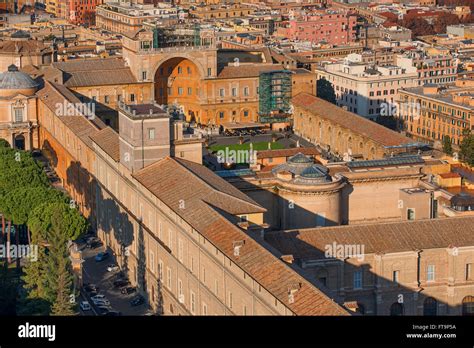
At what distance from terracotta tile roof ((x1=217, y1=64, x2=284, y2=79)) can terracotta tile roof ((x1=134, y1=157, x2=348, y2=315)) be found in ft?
156

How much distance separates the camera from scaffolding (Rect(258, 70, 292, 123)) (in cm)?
12681

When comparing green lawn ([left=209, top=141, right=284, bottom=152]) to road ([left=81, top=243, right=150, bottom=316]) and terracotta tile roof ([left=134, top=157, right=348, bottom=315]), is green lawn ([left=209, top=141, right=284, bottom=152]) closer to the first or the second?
road ([left=81, top=243, right=150, bottom=316])

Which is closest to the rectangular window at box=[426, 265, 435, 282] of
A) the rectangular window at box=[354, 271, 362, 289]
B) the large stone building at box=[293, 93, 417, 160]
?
the rectangular window at box=[354, 271, 362, 289]

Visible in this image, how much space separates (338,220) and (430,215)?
20.1ft

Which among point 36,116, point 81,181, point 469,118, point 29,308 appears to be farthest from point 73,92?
point 29,308

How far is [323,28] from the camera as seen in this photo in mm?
175125

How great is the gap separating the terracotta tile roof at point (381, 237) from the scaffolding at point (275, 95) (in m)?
54.5

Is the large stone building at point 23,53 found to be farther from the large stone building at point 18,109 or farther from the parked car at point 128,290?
the parked car at point 128,290

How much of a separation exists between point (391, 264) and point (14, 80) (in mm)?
56696

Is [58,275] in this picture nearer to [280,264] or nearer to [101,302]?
[101,302]

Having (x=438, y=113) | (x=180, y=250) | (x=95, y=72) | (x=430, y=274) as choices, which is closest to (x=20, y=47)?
(x=95, y=72)

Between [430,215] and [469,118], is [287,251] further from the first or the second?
[469,118]

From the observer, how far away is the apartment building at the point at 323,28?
6801 inches

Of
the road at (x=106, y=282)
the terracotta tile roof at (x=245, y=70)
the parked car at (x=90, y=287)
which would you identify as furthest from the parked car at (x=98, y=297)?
the terracotta tile roof at (x=245, y=70)
